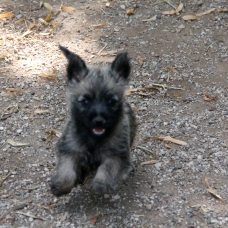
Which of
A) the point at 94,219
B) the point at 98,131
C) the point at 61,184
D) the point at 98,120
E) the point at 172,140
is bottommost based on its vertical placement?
the point at 172,140

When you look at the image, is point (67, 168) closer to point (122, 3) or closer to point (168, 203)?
point (168, 203)

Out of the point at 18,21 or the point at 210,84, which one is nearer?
the point at 210,84

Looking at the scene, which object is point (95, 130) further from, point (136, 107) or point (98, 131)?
point (136, 107)

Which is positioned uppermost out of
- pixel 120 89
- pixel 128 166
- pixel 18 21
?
pixel 120 89

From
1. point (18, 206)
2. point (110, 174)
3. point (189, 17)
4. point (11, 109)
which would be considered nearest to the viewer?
point (110, 174)

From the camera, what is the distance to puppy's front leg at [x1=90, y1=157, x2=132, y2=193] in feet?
19.6

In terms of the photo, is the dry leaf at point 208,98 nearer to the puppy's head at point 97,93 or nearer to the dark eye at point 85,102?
the puppy's head at point 97,93

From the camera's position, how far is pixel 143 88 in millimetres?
8703

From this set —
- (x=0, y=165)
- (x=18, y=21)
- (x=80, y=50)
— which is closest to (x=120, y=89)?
(x=0, y=165)

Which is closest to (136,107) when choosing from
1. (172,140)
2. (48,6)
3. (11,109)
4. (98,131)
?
(172,140)

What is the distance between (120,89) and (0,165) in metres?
1.99

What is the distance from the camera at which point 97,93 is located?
19.6 ft

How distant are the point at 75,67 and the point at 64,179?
1327mm

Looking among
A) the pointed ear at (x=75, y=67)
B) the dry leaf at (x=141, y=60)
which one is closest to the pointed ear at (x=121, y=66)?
the pointed ear at (x=75, y=67)
